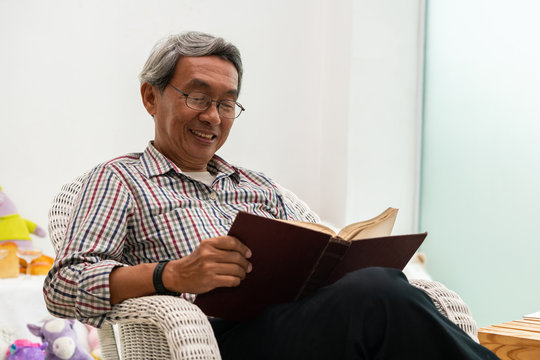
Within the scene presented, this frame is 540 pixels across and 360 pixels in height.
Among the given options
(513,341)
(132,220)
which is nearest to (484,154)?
(513,341)

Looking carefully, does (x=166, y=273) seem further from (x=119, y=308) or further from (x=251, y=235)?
(x=251, y=235)

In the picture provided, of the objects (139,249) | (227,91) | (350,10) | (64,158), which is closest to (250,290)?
(139,249)

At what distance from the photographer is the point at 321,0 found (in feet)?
12.4

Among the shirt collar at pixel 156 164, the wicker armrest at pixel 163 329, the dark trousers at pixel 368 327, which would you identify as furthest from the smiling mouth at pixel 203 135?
the dark trousers at pixel 368 327

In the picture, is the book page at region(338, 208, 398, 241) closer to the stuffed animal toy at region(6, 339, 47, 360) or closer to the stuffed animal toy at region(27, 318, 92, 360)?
the stuffed animal toy at region(27, 318, 92, 360)

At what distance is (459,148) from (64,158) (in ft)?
7.06

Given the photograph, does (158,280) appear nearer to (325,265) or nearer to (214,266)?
(214,266)

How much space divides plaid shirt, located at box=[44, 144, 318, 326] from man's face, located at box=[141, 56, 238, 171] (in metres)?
0.08

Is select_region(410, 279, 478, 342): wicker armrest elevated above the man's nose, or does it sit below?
below

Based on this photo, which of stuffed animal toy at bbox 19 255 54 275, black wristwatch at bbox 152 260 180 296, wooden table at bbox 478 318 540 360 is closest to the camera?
black wristwatch at bbox 152 260 180 296

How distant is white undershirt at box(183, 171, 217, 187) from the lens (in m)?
1.82

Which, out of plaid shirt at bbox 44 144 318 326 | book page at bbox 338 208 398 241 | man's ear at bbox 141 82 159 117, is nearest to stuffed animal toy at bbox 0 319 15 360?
plaid shirt at bbox 44 144 318 326

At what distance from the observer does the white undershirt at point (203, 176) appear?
1.82m

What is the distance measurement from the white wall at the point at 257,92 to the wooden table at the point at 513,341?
5.96ft
